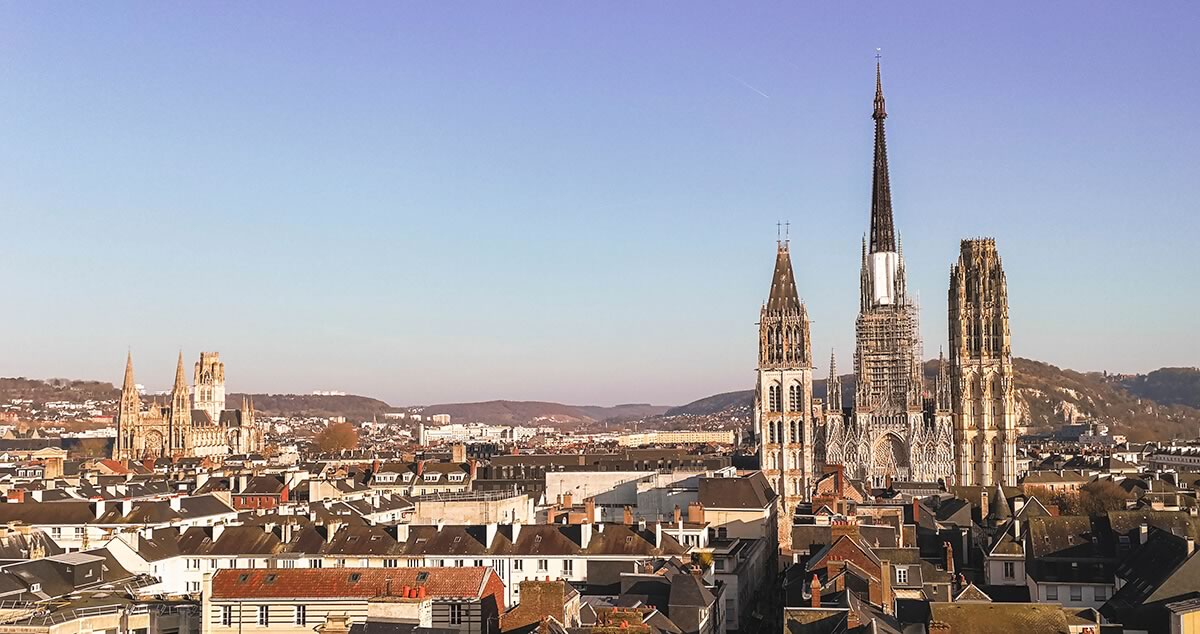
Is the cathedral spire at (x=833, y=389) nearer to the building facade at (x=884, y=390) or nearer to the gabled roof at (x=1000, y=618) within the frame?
the building facade at (x=884, y=390)

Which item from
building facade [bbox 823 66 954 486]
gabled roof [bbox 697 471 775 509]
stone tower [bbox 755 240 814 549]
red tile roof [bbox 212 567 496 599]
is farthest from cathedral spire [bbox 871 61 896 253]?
red tile roof [bbox 212 567 496 599]

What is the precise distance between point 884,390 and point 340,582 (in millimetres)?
108202

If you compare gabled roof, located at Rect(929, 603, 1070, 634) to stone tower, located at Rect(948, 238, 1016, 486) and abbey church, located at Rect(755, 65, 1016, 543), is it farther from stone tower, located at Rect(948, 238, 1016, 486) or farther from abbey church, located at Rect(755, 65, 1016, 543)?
stone tower, located at Rect(948, 238, 1016, 486)

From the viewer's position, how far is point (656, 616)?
152ft

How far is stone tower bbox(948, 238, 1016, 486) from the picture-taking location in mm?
136125

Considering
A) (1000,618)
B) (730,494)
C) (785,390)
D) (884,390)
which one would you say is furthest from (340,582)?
(884,390)

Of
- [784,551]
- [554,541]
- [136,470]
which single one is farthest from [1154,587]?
[136,470]

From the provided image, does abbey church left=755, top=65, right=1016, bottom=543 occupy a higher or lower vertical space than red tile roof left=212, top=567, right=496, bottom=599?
higher

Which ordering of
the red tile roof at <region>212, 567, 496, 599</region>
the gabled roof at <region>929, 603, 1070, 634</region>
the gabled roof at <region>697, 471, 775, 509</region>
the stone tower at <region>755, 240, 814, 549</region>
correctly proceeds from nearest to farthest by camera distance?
1. the gabled roof at <region>929, 603, 1070, 634</region>
2. the red tile roof at <region>212, 567, 496, 599</region>
3. the gabled roof at <region>697, 471, 775, 509</region>
4. the stone tower at <region>755, 240, 814, 549</region>

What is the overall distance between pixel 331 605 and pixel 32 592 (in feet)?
44.4

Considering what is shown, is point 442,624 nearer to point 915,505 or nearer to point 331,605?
point 331,605

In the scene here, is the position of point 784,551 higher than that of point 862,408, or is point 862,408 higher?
point 862,408

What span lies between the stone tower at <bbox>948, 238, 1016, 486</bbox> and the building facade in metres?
2.05

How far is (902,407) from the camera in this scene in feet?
464
